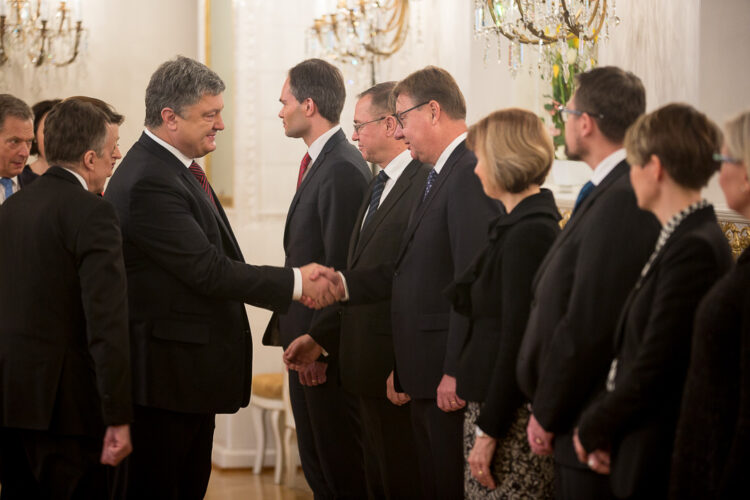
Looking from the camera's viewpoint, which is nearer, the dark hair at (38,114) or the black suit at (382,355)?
the black suit at (382,355)

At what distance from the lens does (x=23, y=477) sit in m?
3.03

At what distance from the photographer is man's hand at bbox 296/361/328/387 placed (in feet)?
13.2

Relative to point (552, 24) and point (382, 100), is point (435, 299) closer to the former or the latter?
point (382, 100)

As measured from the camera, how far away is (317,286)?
370 cm

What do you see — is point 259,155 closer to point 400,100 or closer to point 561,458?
point 400,100

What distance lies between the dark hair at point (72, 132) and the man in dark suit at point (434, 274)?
3.46ft

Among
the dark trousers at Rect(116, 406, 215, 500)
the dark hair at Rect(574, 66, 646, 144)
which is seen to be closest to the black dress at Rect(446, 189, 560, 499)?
the dark hair at Rect(574, 66, 646, 144)

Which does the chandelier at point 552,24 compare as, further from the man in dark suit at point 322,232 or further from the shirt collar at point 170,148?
the shirt collar at point 170,148

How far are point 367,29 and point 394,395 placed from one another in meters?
2.93

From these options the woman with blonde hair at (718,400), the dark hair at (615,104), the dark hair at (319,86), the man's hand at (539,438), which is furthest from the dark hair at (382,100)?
the woman with blonde hair at (718,400)

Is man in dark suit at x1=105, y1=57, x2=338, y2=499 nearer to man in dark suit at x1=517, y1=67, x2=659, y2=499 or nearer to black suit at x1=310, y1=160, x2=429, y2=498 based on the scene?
black suit at x1=310, y1=160, x2=429, y2=498

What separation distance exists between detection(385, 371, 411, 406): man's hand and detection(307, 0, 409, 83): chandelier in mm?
2736

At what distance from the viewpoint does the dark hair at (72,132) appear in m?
3.06

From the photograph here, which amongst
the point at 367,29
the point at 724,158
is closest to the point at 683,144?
the point at 724,158
